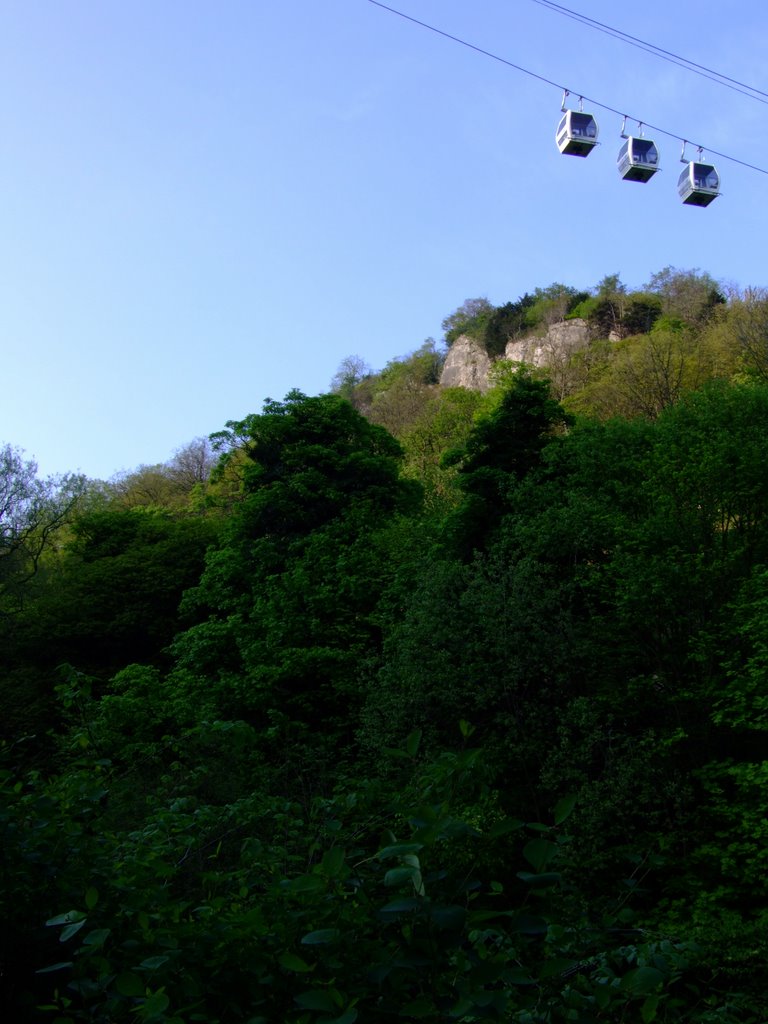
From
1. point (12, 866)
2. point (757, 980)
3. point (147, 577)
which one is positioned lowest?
point (757, 980)

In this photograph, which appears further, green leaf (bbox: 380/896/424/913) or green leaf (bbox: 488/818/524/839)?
green leaf (bbox: 488/818/524/839)

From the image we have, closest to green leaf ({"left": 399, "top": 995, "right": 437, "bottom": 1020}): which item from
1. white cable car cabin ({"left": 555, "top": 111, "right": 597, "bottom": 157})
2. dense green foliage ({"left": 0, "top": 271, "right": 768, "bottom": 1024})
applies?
dense green foliage ({"left": 0, "top": 271, "right": 768, "bottom": 1024})

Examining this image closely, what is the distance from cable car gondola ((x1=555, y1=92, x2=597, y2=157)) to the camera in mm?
14320

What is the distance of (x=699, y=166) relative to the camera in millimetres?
14812

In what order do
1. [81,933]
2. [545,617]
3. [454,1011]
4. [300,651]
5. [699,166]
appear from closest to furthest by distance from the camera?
1. [454,1011]
2. [81,933]
3. [699,166]
4. [545,617]
5. [300,651]

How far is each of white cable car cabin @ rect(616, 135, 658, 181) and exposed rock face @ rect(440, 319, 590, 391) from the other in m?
43.0

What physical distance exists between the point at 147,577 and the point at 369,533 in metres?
9.23


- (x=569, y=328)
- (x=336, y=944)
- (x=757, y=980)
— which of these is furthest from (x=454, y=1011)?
(x=569, y=328)

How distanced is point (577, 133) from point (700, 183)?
218 cm

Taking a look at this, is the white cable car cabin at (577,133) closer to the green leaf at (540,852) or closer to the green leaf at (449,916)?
the green leaf at (540,852)

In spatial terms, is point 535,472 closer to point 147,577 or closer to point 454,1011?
point 147,577

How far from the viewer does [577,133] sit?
566 inches

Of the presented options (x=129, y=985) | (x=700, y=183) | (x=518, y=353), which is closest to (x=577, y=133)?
(x=700, y=183)

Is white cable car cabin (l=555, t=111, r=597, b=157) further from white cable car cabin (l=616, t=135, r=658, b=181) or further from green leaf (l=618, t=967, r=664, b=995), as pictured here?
green leaf (l=618, t=967, r=664, b=995)
